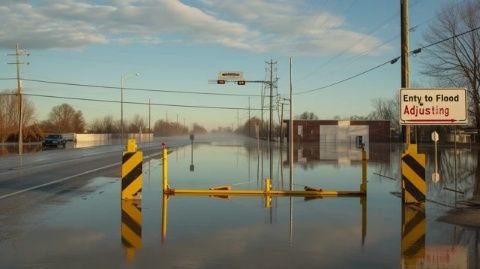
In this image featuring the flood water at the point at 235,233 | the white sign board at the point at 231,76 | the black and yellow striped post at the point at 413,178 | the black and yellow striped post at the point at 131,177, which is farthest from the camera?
the white sign board at the point at 231,76

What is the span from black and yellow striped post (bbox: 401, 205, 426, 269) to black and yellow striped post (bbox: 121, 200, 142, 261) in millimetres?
3721

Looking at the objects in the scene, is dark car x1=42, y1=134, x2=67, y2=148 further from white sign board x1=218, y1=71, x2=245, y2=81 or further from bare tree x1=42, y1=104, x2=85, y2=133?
bare tree x1=42, y1=104, x2=85, y2=133

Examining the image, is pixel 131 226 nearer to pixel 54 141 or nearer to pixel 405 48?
pixel 405 48

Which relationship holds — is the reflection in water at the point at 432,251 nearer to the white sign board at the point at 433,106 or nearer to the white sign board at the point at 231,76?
the white sign board at the point at 433,106

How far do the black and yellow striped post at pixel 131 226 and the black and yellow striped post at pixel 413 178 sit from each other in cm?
615

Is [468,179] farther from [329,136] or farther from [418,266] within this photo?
[329,136]

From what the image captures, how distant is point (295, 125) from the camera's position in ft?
298

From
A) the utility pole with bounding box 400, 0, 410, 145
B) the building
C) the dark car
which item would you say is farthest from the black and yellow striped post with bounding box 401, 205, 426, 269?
the building

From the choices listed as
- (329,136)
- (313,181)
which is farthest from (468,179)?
(329,136)

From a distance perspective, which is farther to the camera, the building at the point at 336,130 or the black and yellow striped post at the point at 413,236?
the building at the point at 336,130

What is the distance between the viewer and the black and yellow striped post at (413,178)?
13.0m

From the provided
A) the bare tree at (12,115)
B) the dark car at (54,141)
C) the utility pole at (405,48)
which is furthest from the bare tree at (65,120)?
the utility pole at (405,48)

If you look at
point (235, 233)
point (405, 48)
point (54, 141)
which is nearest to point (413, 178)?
point (405, 48)

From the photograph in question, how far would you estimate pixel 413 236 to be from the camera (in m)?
9.06
